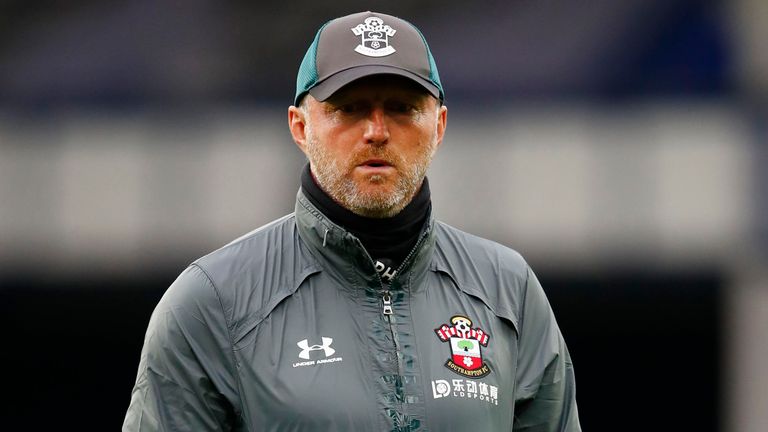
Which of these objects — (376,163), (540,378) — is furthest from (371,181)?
(540,378)

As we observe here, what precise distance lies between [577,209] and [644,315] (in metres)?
1.44

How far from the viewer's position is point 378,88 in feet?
11.0

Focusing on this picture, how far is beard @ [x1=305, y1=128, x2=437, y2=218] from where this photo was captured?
333 centimetres

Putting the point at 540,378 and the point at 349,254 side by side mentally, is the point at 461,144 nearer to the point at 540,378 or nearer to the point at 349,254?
the point at 540,378

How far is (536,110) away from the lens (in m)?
12.7

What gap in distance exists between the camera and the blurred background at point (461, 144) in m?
12.4

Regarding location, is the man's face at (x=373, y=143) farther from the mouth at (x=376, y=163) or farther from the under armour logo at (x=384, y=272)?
the under armour logo at (x=384, y=272)

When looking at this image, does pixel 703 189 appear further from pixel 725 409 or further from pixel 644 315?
pixel 725 409

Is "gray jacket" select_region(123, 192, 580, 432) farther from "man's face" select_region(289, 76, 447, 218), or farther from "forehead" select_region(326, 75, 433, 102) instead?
"forehead" select_region(326, 75, 433, 102)

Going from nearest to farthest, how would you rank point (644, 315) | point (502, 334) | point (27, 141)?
point (502, 334) → point (27, 141) → point (644, 315)

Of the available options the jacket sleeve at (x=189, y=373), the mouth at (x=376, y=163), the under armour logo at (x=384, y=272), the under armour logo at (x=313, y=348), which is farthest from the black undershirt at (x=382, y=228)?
the jacket sleeve at (x=189, y=373)

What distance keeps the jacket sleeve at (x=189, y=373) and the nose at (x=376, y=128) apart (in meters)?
0.50

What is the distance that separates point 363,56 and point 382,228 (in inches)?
15.7

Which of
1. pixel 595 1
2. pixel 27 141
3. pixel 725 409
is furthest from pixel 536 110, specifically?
pixel 27 141
